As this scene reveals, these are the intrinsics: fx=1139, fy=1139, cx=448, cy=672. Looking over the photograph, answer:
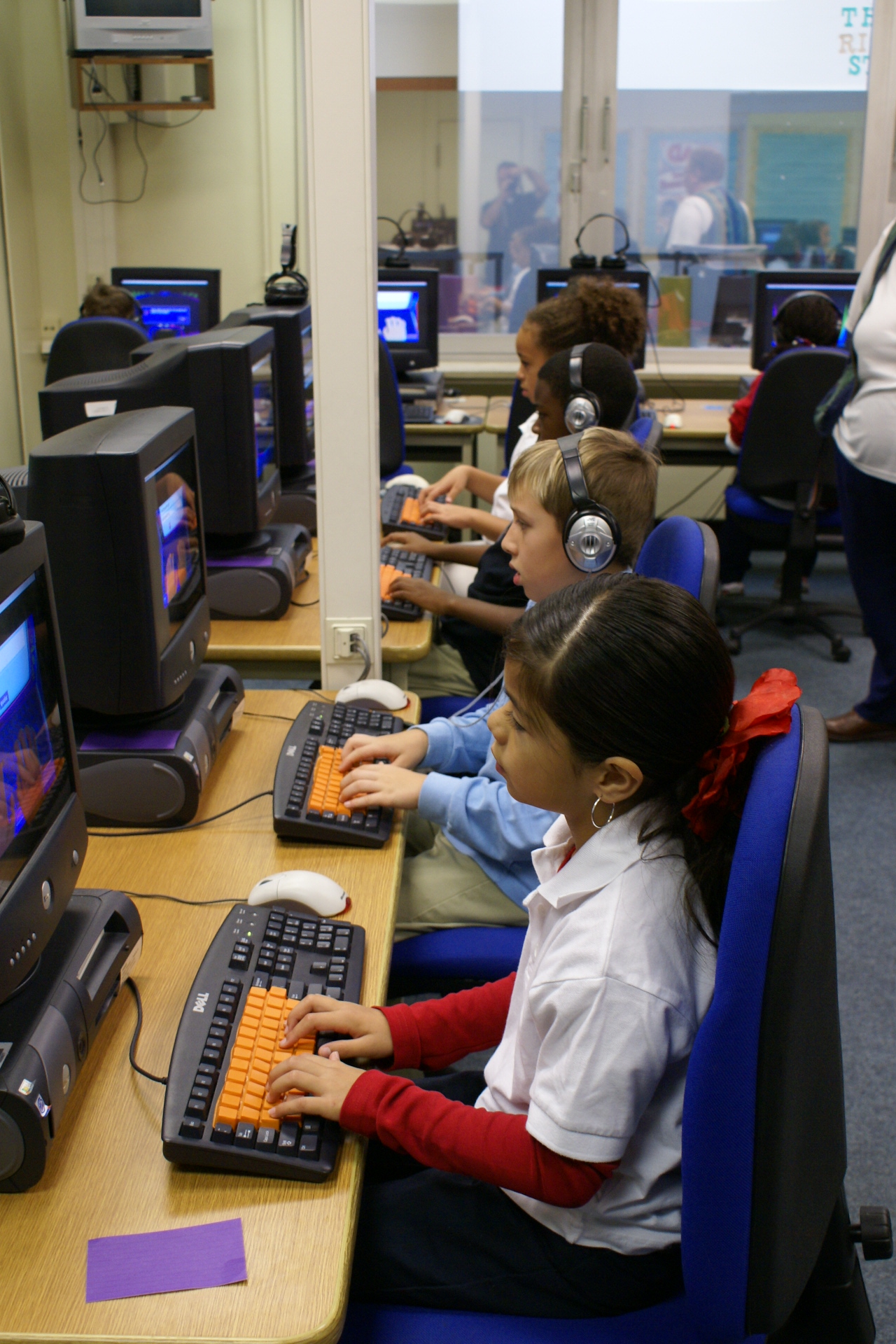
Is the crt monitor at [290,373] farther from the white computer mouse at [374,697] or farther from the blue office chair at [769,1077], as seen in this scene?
the blue office chair at [769,1077]

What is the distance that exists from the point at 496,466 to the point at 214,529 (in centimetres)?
306

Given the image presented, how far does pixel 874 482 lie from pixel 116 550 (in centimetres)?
220

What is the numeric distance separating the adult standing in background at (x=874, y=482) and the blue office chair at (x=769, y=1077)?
2.26 metres

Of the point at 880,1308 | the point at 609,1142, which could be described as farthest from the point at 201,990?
the point at 880,1308

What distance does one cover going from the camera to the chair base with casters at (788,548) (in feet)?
12.4

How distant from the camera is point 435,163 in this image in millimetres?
5207

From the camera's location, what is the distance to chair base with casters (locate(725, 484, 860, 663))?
3787 millimetres

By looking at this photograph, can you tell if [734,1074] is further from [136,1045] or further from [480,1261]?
[136,1045]

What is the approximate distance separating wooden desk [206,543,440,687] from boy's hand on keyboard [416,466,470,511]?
0.80 meters

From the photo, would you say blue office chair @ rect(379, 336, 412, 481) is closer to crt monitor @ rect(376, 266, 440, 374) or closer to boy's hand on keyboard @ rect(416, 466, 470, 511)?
boy's hand on keyboard @ rect(416, 466, 470, 511)

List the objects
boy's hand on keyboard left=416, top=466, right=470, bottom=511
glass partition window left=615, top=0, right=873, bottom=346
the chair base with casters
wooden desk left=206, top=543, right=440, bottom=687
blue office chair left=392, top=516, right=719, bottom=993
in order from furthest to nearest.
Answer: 1. glass partition window left=615, top=0, right=873, bottom=346
2. the chair base with casters
3. boy's hand on keyboard left=416, top=466, right=470, bottom=511
4. wooden desk left=206, top=543, right=440, bottom=687
5. blue office chair left=392, top=516, right=719, bottom=993

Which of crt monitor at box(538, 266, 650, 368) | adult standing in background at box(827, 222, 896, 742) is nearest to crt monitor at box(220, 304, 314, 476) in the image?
adult standing in background at box(827, 222, 896, 742)

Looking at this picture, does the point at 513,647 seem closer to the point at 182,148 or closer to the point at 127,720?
the point at 127,720

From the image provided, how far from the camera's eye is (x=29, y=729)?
96cm
